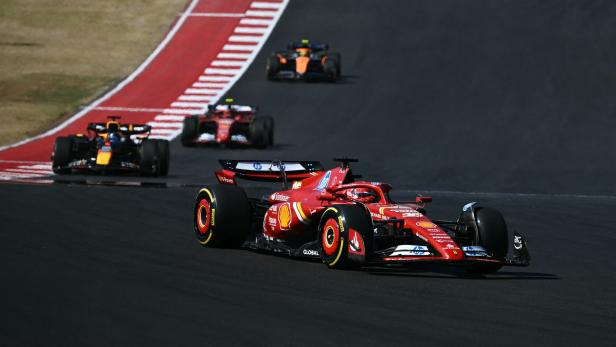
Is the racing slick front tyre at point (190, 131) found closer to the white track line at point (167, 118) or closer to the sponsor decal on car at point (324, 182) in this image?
the white track line at point (167, 118)

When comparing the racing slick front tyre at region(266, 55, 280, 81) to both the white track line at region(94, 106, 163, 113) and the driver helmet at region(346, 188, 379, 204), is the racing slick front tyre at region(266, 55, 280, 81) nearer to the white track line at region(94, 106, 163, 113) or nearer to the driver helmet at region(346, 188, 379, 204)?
the white track line at region(94, 106, 163, 113)

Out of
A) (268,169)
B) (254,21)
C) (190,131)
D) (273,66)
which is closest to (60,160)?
(190,131)

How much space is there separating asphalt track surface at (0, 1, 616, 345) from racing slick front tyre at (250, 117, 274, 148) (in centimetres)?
45

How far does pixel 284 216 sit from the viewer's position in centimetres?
1677

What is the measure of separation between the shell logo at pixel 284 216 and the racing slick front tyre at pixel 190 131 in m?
19.6

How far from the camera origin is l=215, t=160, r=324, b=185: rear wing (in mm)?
18328

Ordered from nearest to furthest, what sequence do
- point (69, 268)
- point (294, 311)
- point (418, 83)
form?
point (294, 311) → point (69, 268) → point (418, 83)

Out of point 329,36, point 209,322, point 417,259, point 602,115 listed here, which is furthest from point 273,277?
point 329,36

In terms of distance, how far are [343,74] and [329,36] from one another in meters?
4.91

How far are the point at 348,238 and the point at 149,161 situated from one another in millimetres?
14933

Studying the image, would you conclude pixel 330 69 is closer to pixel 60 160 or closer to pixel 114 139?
pixel 114 139

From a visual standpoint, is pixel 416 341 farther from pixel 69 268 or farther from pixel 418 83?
pixel 418 83

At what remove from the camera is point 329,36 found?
166ft

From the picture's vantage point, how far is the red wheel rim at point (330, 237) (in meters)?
15.3
